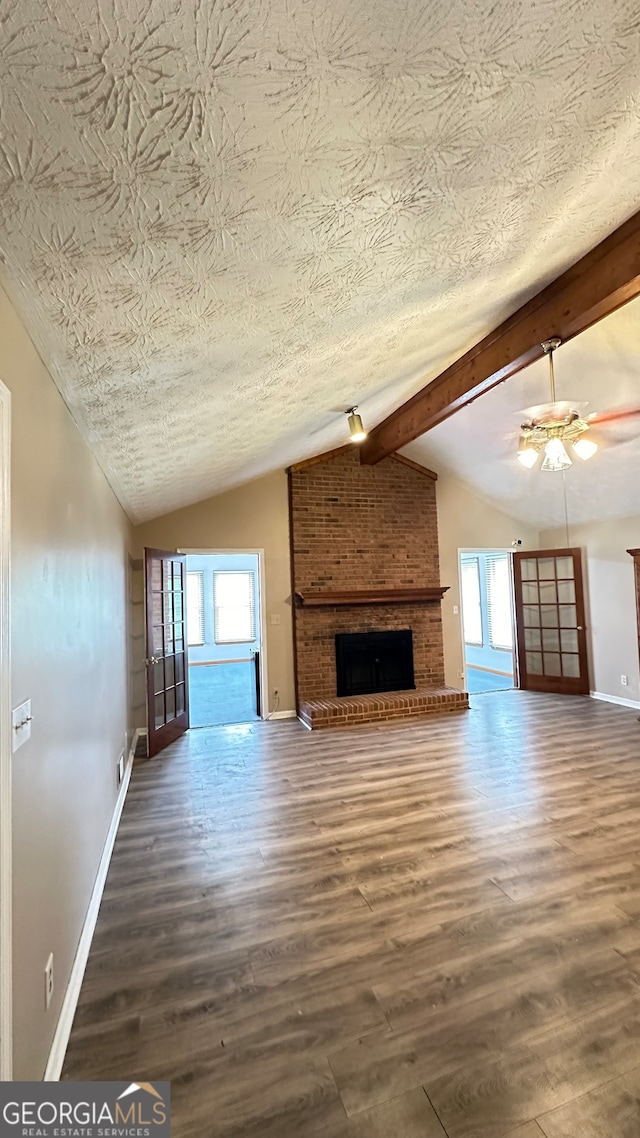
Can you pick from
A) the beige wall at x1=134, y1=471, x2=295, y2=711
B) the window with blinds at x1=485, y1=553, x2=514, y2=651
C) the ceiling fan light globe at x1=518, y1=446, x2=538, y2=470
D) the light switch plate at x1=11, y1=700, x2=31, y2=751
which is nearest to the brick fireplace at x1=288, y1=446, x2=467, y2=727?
the beige wall at x1=134, y1=471, x2=295, y2=711

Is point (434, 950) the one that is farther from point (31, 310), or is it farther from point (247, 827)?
point (31, 310)

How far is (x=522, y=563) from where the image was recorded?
6.55m

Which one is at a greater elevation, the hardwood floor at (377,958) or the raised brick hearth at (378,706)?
the raised brick hearth at (378,706)

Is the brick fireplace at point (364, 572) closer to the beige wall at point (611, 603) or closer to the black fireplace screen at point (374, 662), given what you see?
the black fireplace screen at point (374, 662)

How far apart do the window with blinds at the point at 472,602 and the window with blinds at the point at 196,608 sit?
5314mm

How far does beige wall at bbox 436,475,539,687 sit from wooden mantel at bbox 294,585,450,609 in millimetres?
348

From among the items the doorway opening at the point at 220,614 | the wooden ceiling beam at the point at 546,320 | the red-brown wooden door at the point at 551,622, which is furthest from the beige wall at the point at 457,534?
the doorway opening at the point at 220,614

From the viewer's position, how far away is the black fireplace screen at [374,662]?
5.51m

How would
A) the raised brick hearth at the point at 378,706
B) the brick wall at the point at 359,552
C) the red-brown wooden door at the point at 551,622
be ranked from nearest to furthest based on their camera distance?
the raised brick hearth at the point at 378,706
the brick wall at the point at 359,552
the red-brown wooden door at the point at 551,622

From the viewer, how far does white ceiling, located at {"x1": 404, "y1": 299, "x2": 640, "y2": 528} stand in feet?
10.8

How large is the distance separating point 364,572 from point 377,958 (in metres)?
4.23

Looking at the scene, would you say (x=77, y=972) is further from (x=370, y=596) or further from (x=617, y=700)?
(x=617, y=700)

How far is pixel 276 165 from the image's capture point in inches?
36.3

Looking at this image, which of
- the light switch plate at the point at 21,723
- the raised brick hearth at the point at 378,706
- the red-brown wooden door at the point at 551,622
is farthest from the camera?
the red-brown wooden door at the point at 551,622
